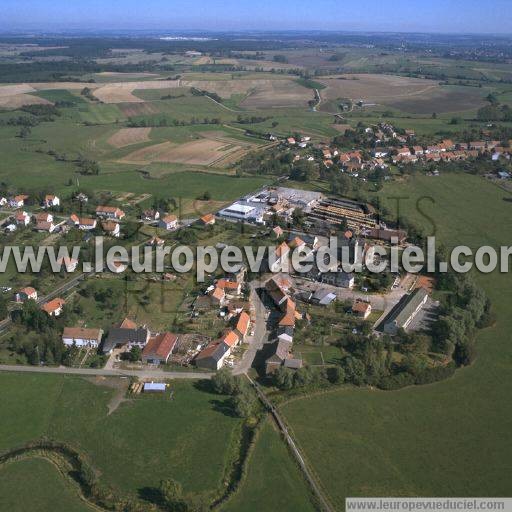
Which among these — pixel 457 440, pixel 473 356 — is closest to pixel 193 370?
pixel 457 440

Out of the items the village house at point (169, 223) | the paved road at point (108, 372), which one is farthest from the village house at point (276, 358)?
the village house at point (169, 223)

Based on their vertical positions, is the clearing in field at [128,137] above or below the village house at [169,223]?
above

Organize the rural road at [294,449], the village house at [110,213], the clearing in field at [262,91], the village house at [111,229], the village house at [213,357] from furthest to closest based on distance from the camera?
the clearing in field at [262,91], the village house at [110,213], the village house at [111,229], the village house at [213,357], the rural road at [294,449]

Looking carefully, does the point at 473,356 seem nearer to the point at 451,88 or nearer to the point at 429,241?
the point at 429,241

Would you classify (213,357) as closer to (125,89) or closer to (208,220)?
(208,220)

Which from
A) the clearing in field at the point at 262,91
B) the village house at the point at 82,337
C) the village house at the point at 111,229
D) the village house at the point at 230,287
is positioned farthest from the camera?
the clearing in field at the point at 262,91

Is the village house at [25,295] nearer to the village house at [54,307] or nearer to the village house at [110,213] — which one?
the village house at [54,307]

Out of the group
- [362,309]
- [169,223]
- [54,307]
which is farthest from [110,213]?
[362,309]
